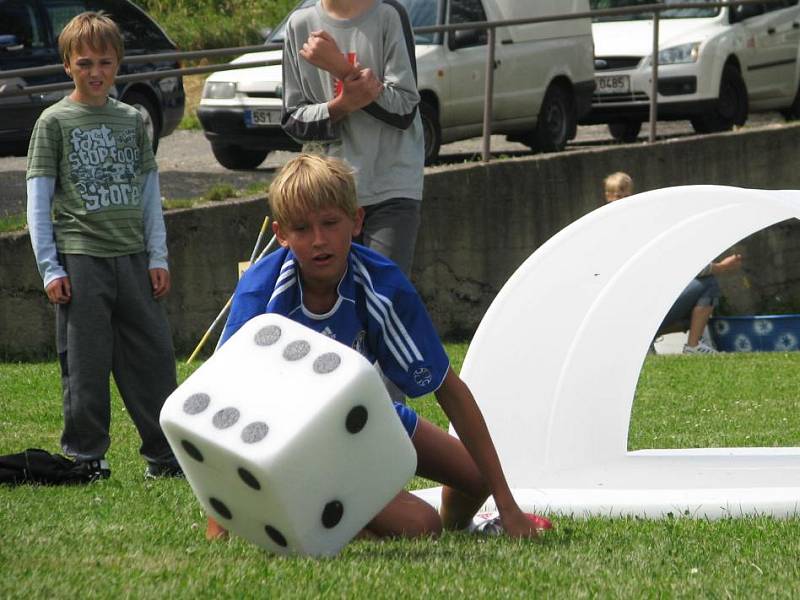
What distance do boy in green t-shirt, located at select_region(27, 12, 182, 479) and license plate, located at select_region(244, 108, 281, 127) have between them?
8.06 metres

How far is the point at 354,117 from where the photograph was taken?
6.79 m

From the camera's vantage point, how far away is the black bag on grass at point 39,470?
21.1 feet

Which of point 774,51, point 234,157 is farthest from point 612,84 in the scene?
point 234,157

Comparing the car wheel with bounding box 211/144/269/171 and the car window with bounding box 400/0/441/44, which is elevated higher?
the car window with bounding box 400/0/441/44

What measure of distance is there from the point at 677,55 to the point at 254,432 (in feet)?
46.2

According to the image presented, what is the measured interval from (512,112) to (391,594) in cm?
1239

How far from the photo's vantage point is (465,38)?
605 inches

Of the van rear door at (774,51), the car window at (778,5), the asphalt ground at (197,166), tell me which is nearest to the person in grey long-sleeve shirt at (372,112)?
the asphalt ground at (197,166)

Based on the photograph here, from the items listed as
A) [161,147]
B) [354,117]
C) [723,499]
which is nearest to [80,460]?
[354,117]

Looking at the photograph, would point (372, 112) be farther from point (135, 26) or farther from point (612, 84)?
point (612, 84)

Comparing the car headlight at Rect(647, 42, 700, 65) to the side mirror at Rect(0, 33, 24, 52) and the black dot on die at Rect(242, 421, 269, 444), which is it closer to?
the side mirror at Rect(0, 33, 24, 52)

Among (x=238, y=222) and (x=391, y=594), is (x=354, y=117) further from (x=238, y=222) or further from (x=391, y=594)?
(x=238, y=222)

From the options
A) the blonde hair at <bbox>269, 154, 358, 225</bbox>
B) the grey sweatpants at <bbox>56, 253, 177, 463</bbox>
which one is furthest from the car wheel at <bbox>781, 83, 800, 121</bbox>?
the blonde hair at <bbox>269, 154, 358, 225</bbox>

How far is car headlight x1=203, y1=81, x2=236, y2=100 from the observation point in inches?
599
